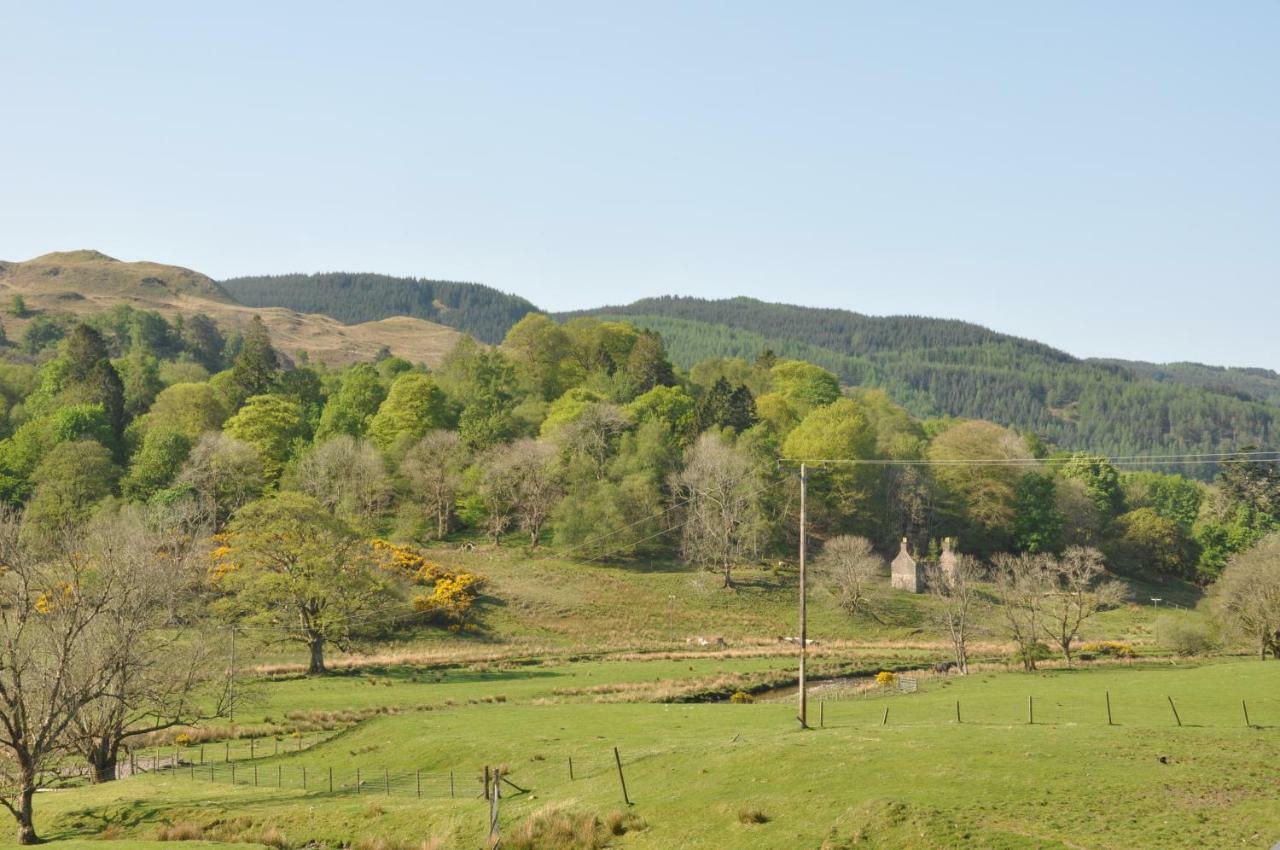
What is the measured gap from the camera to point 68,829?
124ft

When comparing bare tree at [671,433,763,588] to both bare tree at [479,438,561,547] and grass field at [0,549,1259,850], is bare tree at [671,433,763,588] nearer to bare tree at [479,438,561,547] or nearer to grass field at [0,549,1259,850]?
bare tree at [479,438,561,547]

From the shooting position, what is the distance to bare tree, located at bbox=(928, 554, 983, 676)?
73312 millimetres

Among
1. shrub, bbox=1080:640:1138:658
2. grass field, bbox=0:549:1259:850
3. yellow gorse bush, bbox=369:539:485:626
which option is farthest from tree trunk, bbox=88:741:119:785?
shrub, bbox=1080:640:1138:658

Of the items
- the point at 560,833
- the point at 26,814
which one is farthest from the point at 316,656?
the point at 560,833

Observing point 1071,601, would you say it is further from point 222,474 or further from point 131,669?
point 222,474

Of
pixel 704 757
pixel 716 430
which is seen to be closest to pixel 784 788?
pixel 704 757

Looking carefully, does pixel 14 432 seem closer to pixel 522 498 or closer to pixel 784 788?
pixel 522 498

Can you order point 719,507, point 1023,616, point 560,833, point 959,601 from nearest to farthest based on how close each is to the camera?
point 560,833
point 959,601
point 1023,616
point 719,507

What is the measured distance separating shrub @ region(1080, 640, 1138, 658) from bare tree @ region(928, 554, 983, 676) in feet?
26.9

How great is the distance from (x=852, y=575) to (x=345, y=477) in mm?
51847

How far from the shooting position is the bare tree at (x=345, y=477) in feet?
371

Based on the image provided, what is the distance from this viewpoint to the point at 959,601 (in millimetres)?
76750

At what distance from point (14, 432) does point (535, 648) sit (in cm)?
7997

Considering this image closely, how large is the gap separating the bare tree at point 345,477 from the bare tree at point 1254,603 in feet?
246
